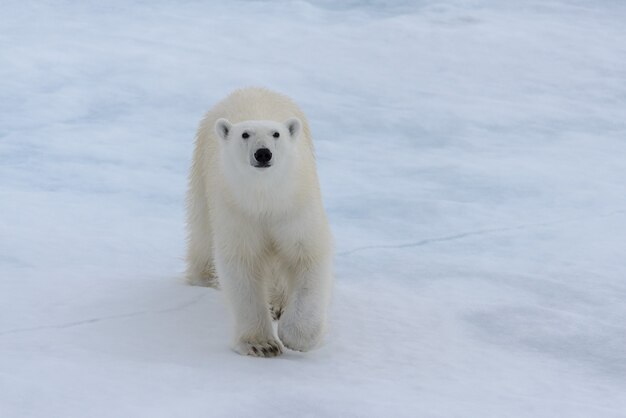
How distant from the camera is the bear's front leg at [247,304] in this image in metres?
3.24

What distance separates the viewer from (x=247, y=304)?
3307 millimetres

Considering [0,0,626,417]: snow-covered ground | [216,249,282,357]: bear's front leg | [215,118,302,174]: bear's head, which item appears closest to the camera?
[0,0,626,417]: snow-covered ground

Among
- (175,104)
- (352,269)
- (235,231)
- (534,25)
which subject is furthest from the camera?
(534,25)

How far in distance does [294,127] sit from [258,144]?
0.20 meters

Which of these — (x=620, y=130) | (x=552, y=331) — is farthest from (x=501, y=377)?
(x=620, y=130)

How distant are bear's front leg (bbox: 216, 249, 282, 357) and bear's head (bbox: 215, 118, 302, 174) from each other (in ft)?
1.00

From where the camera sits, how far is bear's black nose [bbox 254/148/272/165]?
309 cm

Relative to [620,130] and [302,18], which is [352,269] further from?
[302,18]

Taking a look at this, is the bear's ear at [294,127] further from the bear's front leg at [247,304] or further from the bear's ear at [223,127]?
the bear's front leg at [247,304]

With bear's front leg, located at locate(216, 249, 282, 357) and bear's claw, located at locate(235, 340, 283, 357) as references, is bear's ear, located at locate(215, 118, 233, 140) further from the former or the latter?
bear's claw, located at locate(235, 340, 283, 357)

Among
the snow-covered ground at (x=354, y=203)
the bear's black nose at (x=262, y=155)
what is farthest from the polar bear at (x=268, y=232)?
the snow-covered ground at (x=354, y=203)

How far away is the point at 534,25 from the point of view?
903 cm

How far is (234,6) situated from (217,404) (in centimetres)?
753

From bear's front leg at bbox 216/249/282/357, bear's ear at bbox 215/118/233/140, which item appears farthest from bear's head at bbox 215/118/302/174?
bear's front leg at bbox 216/249/282/357
